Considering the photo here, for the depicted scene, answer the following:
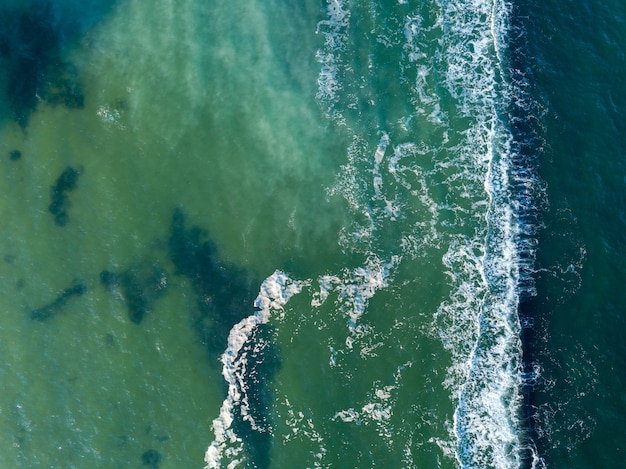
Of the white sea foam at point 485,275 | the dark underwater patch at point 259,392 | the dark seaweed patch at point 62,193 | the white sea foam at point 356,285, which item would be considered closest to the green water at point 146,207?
the dark seaweed patch at point 62,193

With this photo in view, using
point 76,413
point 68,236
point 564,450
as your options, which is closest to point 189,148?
point 68,236

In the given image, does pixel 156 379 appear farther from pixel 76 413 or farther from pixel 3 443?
pixel 3 443

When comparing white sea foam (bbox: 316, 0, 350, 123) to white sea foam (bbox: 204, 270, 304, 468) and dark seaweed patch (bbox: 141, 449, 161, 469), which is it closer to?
white sea foam (bbox: 204, 270, 304, 468)

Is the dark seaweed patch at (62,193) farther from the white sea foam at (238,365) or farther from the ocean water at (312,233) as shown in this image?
the white sea foam at (238,365)

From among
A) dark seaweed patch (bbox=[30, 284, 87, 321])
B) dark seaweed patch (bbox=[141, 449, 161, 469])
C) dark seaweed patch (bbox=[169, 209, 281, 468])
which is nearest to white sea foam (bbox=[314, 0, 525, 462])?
dark seaweed patch (bbox=[169, 209, 281, 468])

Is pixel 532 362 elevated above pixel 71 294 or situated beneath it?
situated beneath
